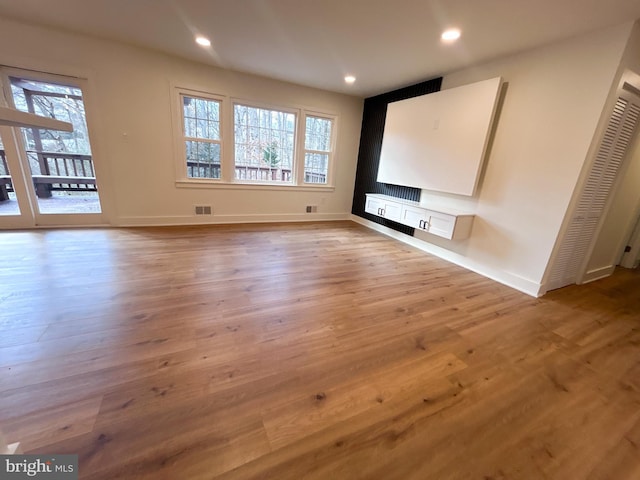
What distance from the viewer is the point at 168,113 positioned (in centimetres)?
390

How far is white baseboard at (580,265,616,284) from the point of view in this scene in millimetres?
3235

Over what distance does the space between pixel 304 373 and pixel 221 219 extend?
369 centimetres

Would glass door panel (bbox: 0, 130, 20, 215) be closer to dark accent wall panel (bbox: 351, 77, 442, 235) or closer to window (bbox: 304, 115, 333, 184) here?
window (bbox: 304, 115, 333, 184)

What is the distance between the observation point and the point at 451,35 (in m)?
2.59

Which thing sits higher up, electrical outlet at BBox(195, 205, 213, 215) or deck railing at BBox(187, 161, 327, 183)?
deck railing at BBox(187, 161, 327, 183)

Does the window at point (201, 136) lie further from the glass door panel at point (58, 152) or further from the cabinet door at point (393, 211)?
the cabinet door at point (393, 211)

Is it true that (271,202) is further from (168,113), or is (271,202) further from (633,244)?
(633,244)

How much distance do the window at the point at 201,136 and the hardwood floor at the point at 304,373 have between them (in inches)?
78.3

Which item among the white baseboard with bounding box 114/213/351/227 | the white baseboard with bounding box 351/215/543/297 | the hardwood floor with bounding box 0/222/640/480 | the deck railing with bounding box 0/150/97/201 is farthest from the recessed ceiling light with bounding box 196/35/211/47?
the white baseboard with bounding box 351/215/543/297

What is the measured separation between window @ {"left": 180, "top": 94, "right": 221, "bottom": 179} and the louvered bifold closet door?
4777 mm

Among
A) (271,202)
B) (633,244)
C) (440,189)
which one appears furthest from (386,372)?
(633,244)

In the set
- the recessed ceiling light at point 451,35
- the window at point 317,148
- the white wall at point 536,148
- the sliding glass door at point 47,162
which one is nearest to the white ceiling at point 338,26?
the recessed ceiling light at point 451,35

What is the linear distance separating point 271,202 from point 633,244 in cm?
559

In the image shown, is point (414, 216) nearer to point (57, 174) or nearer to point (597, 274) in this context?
point (597, 274)
